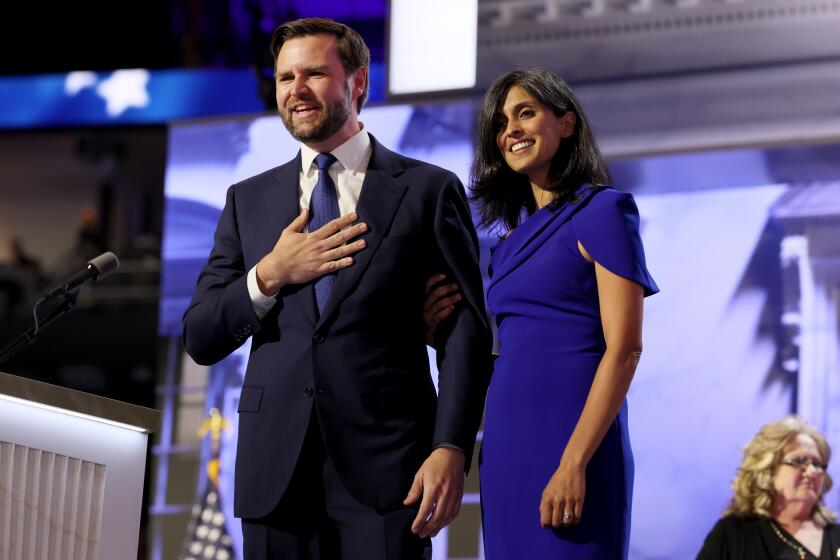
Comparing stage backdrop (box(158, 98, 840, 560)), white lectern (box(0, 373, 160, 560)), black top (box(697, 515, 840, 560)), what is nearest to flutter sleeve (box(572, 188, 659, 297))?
white lectern (box(0, 373, 160, 560))

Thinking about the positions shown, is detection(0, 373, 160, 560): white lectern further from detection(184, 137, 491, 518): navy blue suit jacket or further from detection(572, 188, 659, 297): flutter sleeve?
detection(572, 188, 659, 297): flutter sleeve

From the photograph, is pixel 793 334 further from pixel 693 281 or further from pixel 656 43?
pixel 656 43

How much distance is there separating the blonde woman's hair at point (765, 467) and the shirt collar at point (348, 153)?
2.40 m

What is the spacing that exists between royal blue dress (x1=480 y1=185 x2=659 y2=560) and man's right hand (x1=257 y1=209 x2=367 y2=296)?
33 centimetres

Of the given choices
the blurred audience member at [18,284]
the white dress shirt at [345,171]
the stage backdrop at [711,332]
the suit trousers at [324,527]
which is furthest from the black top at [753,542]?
the blurred audience member at [18,284]

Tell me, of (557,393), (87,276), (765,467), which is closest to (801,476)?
(765,467)

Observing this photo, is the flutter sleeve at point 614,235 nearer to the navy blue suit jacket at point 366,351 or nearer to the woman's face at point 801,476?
the navy blue suit jacket at point 366,351

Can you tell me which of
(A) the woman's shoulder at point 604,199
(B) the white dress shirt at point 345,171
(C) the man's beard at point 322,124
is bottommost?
(A) the woman's shoulder at point 604,199

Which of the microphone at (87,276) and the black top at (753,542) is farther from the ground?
the microphone at (87,276)

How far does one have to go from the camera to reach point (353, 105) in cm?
237

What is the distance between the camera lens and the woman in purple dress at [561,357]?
1.96 m

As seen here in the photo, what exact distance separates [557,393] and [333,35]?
34.9 inches

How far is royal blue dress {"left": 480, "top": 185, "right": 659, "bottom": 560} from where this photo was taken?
6.49ft

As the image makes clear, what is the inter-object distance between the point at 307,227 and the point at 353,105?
307 mm
